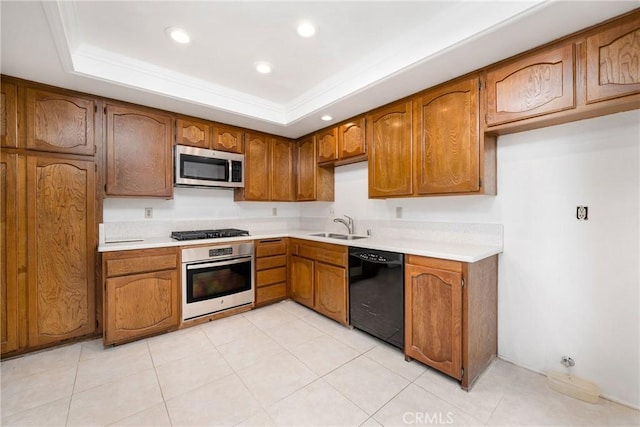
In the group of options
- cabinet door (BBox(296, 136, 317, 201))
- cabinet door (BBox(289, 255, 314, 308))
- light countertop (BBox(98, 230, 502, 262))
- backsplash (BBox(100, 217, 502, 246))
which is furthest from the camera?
cabinet door (BBox(296, 136, 317, 201))

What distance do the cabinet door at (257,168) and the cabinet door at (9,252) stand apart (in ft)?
6.61

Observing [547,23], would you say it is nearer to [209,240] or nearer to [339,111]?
[339,111]

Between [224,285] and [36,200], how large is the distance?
177cm

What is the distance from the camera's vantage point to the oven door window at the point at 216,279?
290 cm

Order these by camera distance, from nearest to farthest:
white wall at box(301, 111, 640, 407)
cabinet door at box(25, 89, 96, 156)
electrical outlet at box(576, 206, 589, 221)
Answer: white wall at box(301, 111, 640, 407) < electrical outlet at box(576, 206, 589, 221) < cabinet door at box(25, 89, 96, 156)

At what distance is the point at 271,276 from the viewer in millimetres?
3486

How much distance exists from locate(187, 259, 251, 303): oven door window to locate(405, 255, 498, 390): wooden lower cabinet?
6.17 feet

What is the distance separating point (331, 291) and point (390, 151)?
158cm

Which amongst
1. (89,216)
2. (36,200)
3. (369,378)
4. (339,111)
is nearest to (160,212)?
(89,216)

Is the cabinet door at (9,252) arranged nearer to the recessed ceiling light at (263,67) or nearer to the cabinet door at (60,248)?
the cabinet door at (60,248)

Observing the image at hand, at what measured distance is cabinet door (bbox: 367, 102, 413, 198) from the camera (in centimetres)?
261

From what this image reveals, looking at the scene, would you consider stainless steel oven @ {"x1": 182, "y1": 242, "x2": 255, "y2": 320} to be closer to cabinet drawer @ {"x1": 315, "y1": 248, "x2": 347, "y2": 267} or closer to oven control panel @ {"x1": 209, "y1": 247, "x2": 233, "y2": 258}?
oven control panel @ {"x1": 209, "y1": 247, "x2": 233, "y2": 258}

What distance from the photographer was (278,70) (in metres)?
2.57

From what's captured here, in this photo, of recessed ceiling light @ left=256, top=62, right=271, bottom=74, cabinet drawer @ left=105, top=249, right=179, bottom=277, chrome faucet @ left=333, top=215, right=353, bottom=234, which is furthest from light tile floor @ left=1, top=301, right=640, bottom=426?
recessed ceiling light @ left=256, top=62, right=271, bottom=74
